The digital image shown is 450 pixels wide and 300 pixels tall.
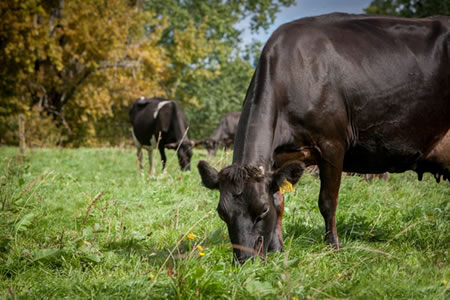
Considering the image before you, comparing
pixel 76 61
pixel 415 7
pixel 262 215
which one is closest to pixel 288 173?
pixel 262 215

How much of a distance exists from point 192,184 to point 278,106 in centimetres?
304

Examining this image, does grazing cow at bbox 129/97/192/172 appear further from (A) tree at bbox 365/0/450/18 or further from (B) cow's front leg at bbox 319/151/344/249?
(A) tree at bbox 365/0/450/18

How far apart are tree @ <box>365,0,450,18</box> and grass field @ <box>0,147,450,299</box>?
15283 millimetres

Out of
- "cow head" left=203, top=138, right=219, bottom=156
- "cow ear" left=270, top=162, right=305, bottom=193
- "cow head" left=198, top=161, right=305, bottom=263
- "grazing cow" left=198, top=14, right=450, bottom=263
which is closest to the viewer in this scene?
"cow head" left=198, top=161, right=305, bottom=263

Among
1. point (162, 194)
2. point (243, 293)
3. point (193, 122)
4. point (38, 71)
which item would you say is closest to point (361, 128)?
point (243, 293)

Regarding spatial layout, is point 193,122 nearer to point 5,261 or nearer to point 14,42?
point 14,42

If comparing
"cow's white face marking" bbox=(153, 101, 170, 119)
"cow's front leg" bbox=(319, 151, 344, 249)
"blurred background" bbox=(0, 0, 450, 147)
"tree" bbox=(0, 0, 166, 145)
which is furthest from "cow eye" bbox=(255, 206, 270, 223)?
"tree" bbox=(0, 0, 166, 145)

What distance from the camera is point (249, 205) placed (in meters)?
2.87

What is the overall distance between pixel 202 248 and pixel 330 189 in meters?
1.45

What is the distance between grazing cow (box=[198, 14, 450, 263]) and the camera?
3.46 metres

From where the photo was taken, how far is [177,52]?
2591cm

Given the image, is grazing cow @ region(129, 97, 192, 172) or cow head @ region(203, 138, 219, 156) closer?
grazing cow @ region(129, 97, 192, 172)

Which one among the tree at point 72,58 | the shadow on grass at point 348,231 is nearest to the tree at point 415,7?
the tree at point 72,58

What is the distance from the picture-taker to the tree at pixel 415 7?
18.4 m
